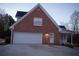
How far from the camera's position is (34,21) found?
7562 mm

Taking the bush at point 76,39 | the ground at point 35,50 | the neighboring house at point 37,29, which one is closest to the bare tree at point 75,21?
the bush at point 76,39

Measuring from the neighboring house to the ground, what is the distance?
0.16m

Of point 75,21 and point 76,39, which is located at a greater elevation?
point 75,21

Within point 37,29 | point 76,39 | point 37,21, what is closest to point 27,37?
point 37,29

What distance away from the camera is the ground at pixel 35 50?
23.4ft

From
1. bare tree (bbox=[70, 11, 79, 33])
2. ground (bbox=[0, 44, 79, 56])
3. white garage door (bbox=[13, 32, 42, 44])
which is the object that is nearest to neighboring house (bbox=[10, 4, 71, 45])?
white garage door (bbox=[13, 32, 42, 44])

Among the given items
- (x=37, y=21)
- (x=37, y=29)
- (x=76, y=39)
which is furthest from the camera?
(x=37, y=29)

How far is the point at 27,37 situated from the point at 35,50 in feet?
1.61

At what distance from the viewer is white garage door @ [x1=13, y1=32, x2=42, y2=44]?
7.39 meters

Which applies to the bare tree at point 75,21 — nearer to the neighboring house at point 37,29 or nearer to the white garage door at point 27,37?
the neighboring house at point 37,29

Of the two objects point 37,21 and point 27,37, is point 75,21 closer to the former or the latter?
point 37,21

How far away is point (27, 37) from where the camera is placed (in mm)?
7496

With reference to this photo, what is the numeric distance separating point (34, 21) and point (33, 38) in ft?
1.64

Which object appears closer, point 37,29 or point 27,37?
point 27,37
